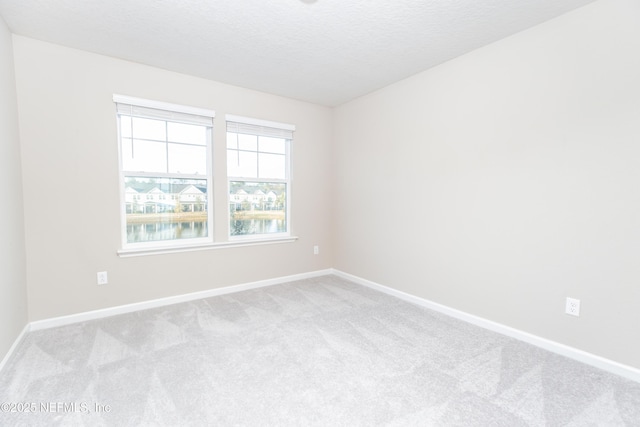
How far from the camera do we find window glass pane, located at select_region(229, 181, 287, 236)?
3.65m

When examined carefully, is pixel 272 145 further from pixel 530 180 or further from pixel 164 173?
pixel 530 180

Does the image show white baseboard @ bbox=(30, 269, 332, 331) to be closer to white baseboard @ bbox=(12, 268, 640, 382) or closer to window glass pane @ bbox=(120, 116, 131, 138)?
white baseboard @ bbox=(12, 268, 640, 382)

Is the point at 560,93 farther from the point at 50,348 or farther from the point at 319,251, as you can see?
the point at 50,348

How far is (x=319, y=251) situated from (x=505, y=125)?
2.79m

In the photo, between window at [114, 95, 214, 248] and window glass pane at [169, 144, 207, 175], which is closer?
window at [114, 95, 214, 248]

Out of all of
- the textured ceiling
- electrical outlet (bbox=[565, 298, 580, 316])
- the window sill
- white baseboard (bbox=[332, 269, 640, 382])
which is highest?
the textured ceiling

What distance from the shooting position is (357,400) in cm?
168

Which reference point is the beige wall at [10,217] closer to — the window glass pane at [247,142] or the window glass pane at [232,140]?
the window glass pane at [232,140]

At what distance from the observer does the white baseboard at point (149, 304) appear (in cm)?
260

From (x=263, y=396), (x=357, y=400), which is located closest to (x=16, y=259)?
(x=263, y=396)

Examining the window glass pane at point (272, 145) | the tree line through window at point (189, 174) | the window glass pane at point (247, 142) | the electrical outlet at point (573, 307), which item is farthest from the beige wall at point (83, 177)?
the electrical outlet at point (573, 307)

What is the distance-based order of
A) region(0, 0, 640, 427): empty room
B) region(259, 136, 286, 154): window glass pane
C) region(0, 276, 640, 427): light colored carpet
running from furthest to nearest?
region(259, 136, 286, 154): window glass pane, region(0, 0, 640, 427): empty room, region(0, 276, 640, 427): light colored carpet

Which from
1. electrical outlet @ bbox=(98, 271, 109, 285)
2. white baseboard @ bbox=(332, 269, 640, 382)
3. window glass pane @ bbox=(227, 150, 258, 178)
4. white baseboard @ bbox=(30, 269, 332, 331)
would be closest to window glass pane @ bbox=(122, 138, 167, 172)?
window glass pane @ bbox=(227, 150, 258, 178)

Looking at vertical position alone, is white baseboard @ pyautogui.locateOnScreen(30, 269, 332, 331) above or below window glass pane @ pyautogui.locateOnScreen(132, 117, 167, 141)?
below
